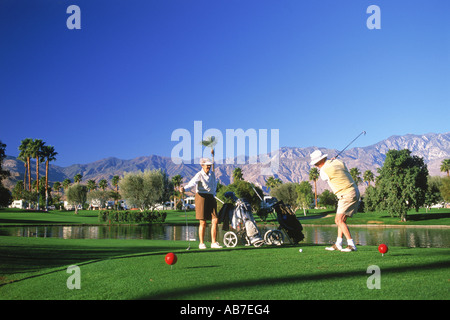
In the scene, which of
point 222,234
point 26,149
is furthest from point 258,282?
point 26,149

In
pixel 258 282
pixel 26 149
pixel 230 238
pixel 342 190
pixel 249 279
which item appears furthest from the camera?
pixel 26 149

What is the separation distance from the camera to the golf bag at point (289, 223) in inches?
471

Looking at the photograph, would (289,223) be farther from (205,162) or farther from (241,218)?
(205,162)

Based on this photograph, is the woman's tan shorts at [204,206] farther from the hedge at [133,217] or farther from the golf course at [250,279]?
the hedge at [133,217]

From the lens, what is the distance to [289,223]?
39.3 ft

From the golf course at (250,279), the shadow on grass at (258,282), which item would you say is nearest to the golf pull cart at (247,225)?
the golf course at (250,279)

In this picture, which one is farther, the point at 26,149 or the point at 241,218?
the point at 26,149

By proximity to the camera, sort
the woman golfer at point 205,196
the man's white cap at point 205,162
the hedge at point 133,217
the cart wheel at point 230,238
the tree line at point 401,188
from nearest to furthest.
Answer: the woman golfer at point 205,196 → the man's white cap at point 205,162 → the cart wheel at point 230,238 → the hedge at point 133,217 → the tree line at point 401,188

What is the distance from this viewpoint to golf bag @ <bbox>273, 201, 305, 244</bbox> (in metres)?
12.0

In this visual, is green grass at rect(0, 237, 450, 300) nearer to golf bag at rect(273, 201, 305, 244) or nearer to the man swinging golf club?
the man swinging golf club

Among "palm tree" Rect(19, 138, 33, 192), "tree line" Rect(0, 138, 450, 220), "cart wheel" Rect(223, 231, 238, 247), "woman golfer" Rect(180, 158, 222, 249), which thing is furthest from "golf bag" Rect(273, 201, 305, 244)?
"palm tree" Rect(19, 138, 33, 192)
